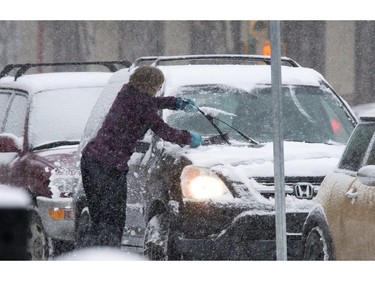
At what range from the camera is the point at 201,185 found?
328 inches

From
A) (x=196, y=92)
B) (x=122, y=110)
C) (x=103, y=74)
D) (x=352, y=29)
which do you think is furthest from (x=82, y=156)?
(x=352, y=29)

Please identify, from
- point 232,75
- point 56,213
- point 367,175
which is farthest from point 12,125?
point 367,175

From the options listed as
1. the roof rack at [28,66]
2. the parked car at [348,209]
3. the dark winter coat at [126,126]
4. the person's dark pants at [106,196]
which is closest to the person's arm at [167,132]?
the dark winter coat at [126,126]

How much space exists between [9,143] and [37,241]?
0.80m

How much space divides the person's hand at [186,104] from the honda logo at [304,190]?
1.02 meters

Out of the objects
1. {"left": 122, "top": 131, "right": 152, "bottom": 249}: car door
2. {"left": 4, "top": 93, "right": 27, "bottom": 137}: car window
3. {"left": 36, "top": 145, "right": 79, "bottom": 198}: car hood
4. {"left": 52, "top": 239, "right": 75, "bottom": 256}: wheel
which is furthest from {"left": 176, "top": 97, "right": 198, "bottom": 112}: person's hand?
{"left": 4, "top": 93, "right": 27, "bottom": 137}: car window

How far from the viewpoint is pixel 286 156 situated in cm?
865

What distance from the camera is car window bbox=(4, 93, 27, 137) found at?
9828 millimetres

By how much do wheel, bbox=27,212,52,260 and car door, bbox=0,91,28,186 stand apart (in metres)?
0.48

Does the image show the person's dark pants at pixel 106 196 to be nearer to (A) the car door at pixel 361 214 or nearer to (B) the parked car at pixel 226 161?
(B) the parked car at pixel 226 161

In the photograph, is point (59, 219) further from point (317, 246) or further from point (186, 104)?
point (317, 246)
